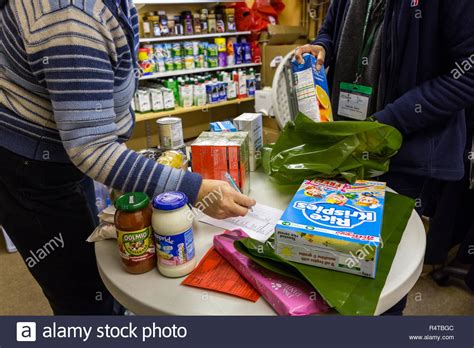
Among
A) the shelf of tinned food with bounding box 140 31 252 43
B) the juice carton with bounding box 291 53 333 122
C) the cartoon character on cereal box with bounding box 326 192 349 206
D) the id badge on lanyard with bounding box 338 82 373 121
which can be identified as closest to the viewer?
the cartoon character on cereal box with bounding box 326 192 349 206

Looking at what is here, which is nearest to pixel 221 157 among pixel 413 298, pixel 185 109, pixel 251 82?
pixel 413 298

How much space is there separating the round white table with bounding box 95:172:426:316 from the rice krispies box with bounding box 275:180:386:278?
6 cm

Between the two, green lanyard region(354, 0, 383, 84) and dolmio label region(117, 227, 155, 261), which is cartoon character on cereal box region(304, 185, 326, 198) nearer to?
dolmio label region(117, 227, 155, 261)

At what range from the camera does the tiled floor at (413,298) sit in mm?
1825

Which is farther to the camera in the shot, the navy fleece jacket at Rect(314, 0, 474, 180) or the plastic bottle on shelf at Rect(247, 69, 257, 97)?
the plastic bottle on shelf at Rect(247, 69, 257, 97)

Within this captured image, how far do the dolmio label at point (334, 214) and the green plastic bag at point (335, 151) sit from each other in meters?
0.19

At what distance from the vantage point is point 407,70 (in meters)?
1.12

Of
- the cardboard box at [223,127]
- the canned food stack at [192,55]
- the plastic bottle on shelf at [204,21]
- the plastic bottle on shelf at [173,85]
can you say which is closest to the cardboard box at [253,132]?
the cardboard box at [223,127]

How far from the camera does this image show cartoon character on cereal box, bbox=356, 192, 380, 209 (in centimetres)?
86

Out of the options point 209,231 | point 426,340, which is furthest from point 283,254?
point 426,340

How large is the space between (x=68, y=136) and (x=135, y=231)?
0.22 meters

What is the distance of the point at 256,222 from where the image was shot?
37.6 inches

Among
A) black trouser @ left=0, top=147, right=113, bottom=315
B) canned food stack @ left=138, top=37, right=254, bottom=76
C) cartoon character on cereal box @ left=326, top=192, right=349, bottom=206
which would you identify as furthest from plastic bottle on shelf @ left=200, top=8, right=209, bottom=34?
cartoon character on cereal box @ left=326, top=192, right=349, bottom=206

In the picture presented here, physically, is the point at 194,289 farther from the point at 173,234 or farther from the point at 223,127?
the point at 223,127
